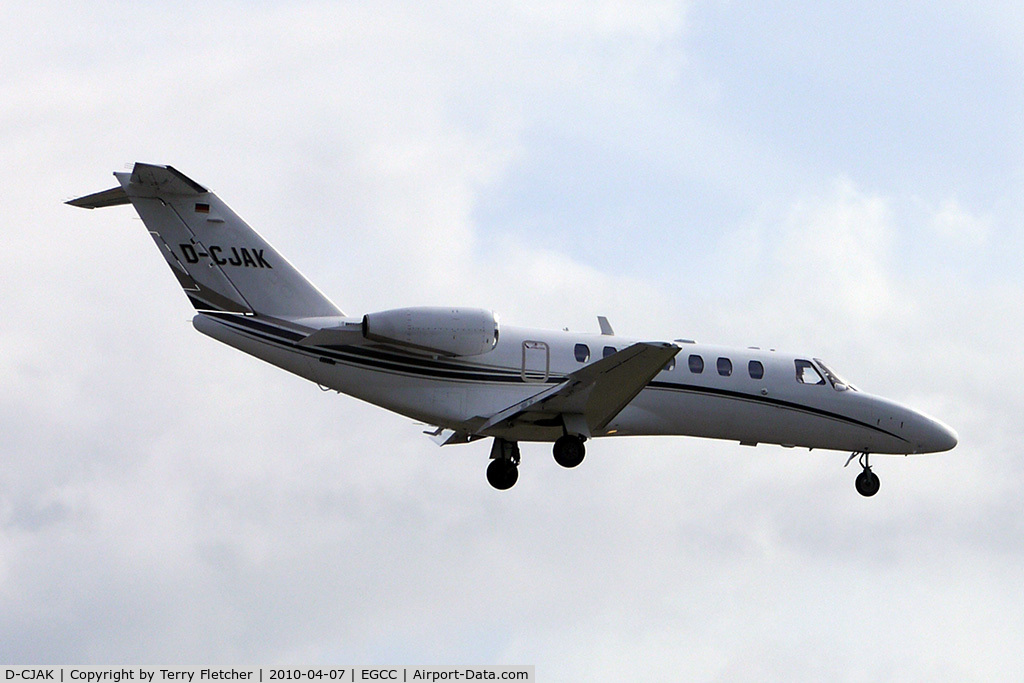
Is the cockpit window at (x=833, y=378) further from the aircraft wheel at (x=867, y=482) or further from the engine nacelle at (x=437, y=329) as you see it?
the engine nacelle at (x=437, y=329)

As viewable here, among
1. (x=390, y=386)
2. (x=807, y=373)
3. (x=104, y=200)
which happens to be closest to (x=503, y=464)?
(x=390, y=386)

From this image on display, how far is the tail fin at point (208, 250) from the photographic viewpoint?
2530 centimetres

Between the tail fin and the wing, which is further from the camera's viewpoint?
the tail fin

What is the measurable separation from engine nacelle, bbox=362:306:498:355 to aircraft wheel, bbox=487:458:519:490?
Answer: 8.64 feet

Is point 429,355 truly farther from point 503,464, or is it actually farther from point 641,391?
point 641,391

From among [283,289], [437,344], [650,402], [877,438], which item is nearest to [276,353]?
[283,289]

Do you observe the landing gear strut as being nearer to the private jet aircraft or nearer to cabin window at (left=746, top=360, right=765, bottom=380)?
the private jet aircraft

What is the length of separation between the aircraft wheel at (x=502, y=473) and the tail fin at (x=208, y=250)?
4.23 metres

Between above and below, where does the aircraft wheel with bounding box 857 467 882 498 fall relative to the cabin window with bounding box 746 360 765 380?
below

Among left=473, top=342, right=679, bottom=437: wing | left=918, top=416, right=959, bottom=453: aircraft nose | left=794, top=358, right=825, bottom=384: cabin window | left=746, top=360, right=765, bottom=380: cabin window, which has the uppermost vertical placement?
left=794, top=358, right=825, bottom=384: cabin window

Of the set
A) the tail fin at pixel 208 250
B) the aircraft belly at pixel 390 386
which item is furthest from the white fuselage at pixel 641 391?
the tail fin at pixel 208 250

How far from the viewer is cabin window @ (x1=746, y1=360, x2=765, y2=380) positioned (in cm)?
2770

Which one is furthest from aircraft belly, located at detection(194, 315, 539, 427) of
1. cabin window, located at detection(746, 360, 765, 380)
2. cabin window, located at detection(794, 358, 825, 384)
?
cabin window, located at detection(794, 358, 825, 384)

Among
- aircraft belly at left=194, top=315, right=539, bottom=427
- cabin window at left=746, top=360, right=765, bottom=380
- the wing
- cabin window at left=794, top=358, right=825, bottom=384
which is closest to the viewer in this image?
the wing
